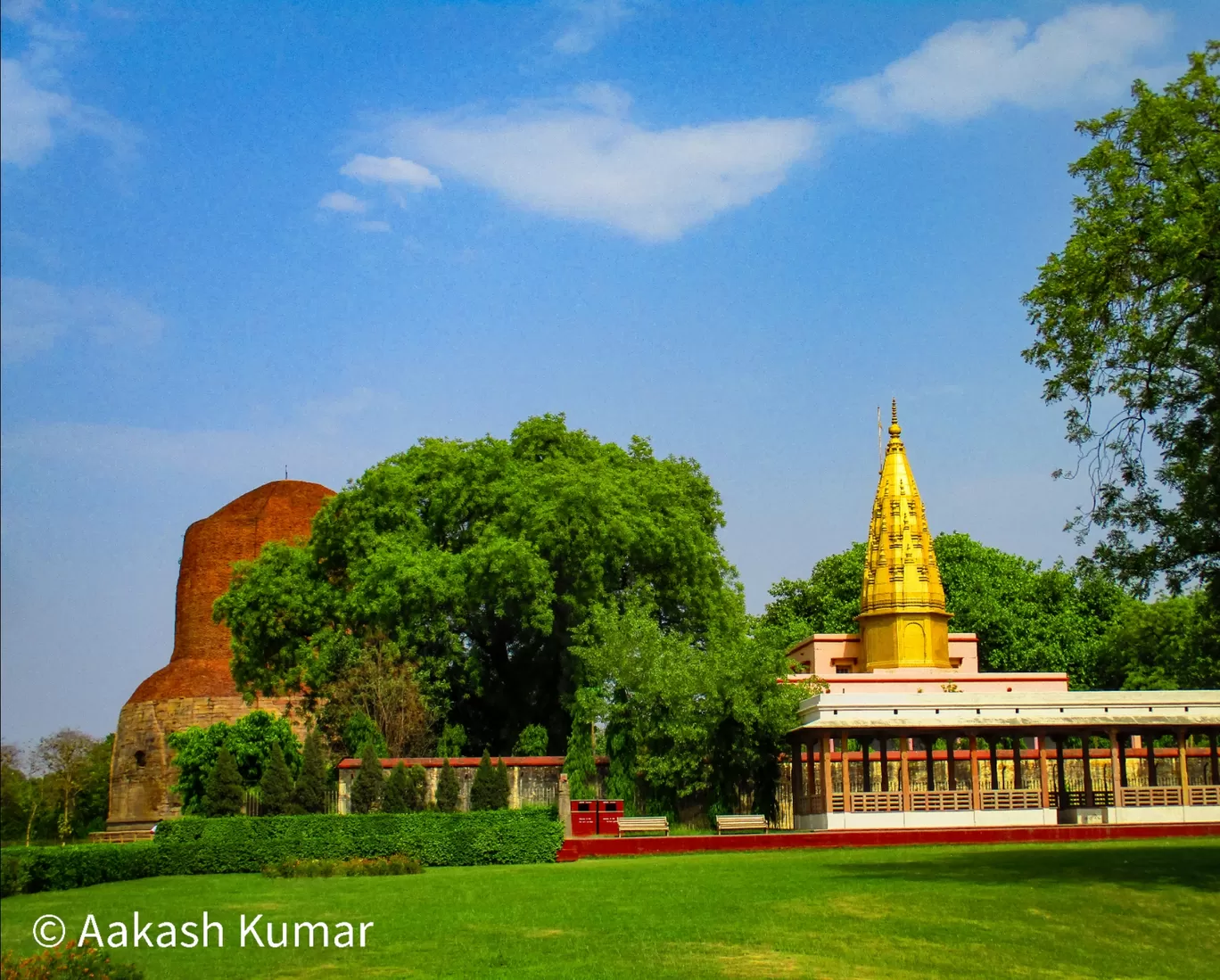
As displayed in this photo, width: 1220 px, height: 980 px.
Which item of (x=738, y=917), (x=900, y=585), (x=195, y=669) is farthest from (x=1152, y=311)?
(x=195, y=669)

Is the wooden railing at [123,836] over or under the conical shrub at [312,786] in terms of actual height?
under

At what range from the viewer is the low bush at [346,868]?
2505cm

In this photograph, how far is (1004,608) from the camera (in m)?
57.3

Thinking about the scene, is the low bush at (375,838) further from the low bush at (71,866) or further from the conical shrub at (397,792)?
the conical shrub at (397,792)

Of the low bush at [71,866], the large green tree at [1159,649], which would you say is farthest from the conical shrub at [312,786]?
the large green tree at [1159,649]

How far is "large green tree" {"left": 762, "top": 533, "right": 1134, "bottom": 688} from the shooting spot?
186 feet

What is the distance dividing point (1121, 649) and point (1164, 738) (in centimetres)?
1189

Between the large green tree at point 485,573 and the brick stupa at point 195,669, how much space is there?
8884mm

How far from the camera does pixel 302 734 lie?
5622cm

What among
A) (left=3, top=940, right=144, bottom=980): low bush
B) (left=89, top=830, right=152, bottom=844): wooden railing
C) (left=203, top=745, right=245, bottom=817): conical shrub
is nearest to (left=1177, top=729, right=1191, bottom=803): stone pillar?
(left=203, top=745, right=245, bottom=817): conical shrub

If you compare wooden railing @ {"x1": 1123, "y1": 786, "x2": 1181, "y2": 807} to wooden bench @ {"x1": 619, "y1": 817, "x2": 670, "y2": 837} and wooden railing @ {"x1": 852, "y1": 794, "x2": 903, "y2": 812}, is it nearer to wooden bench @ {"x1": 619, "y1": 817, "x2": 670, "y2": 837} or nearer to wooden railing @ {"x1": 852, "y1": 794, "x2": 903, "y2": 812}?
wooden railing @ {"x1": 852, "y1": 794, "x2": 903, "y2": 812}

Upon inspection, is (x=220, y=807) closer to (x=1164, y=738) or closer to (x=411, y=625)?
(x=411, y=625)

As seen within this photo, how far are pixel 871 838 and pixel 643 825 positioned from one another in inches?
224

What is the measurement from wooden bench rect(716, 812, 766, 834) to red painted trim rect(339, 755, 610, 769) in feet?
18.4
